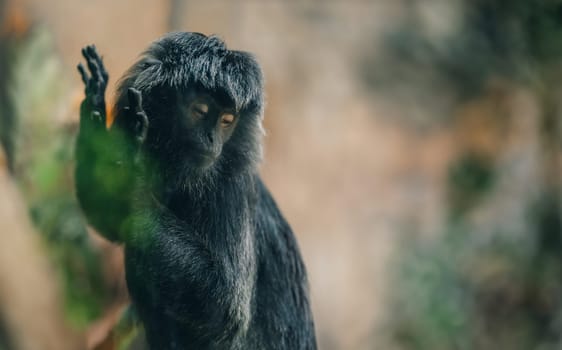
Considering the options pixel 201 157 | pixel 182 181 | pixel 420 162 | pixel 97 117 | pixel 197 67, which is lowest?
pixel 420 162

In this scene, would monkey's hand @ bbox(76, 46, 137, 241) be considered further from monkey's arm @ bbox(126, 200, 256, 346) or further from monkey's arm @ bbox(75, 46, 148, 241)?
monkey's arm @ bbox(126, 200, 256, 346)

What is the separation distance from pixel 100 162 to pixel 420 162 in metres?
5.74

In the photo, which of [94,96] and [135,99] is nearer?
[135,99]

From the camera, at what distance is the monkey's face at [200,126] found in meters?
2.83

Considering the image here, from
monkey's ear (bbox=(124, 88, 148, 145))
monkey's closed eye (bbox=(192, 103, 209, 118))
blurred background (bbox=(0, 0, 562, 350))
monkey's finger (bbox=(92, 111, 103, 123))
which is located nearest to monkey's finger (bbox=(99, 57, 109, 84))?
monkey's finger (bbox=(92, 111, 103, 123))

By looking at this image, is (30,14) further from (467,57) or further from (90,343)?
(467,57)

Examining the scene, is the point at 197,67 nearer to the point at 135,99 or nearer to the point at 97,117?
the point at 135,99

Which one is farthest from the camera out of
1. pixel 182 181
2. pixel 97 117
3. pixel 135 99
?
pixel 182 181

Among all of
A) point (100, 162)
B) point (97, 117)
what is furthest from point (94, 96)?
point (100, 162)

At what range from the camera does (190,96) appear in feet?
9.19

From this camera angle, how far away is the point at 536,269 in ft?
24.7

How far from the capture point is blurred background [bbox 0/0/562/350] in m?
7.23

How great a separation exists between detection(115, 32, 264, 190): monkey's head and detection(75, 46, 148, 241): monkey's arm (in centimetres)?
8

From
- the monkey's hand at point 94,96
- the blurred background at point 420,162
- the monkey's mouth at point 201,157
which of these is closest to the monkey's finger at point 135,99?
the monkey's hand at point 94,96
